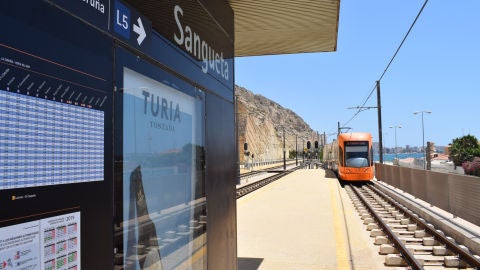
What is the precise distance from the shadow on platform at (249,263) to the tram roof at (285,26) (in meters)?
4.03

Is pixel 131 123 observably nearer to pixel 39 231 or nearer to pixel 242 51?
pixel 39 231

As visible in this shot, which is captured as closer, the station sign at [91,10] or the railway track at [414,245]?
the station sign at [91,10]

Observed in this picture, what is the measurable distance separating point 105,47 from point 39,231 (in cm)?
105

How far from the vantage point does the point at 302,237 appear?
31.6 feet

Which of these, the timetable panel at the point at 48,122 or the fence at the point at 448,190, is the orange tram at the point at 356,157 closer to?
the fence at the point at 448,190

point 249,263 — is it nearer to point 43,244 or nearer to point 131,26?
point 131,26

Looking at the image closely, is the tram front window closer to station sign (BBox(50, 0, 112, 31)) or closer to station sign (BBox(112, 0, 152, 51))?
station sign (BBox(112, 0, 152, 51))

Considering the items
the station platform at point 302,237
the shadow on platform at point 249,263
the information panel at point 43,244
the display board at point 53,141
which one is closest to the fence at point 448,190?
the station platform at point 302,237

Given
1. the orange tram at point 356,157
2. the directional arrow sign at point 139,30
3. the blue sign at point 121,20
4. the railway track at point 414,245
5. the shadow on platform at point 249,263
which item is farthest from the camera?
the orange tram at point 356,157

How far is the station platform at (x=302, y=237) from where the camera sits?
→ 7.50m

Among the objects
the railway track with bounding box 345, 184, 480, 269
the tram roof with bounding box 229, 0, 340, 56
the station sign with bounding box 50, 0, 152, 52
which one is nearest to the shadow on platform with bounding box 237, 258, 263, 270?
the railway track with bounding box 345, 184, 480, 269

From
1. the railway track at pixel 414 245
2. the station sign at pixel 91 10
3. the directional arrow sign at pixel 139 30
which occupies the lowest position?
the railway track at pixel 414 245

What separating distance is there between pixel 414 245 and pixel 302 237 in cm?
240

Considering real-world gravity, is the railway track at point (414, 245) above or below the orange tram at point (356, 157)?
below
